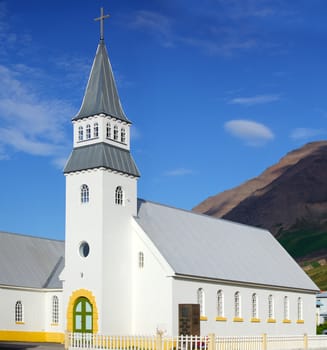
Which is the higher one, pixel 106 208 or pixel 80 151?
pixel 80 151

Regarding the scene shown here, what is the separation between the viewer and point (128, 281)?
40.8 m

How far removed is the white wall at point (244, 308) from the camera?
40844 mm

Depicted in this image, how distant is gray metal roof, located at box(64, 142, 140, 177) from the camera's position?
40.3 meters

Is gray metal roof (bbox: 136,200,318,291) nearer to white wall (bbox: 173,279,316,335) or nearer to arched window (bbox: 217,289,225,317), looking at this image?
white wall (bbox: 173,279,316,335)

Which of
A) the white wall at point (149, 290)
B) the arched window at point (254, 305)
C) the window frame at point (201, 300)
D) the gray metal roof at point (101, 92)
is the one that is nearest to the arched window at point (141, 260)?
the white wall at point (149, 290)

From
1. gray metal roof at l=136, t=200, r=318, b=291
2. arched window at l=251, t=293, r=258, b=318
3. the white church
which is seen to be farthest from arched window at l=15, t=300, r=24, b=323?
arched window at l=251, t=293, r=258, b=318

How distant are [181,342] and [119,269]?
9537 millimetres

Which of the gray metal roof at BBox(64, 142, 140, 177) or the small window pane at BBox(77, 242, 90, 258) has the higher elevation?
the gray metal roof at BBox(64, 142, 140, 177)

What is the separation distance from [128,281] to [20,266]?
12407 mm

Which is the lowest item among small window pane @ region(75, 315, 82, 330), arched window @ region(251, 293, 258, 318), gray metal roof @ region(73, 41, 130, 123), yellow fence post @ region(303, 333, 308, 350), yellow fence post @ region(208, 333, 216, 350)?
yellow fence post @ region(303, 333, 308, 350)

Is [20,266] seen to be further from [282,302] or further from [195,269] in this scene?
[282,302]

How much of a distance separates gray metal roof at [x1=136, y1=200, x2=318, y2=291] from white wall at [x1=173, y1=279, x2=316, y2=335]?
69 cm

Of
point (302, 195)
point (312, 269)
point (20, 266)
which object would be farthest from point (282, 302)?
point (302, 195)

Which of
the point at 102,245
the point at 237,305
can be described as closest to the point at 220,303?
the point at 237,305
